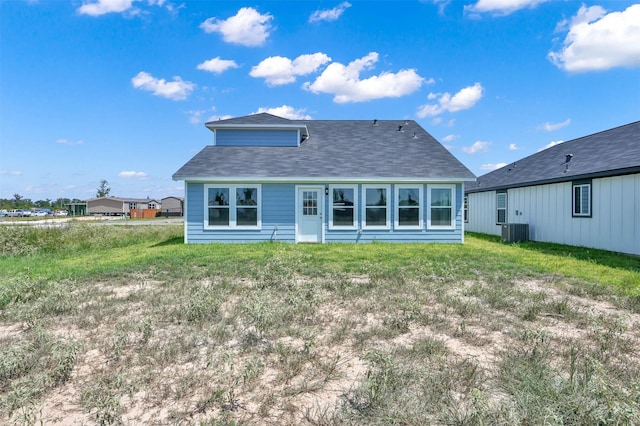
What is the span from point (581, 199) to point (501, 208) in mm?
5094

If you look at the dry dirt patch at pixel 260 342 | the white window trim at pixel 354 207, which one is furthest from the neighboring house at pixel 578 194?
the white window trim at pixel 354 207

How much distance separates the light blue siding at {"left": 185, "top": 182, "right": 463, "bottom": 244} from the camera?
43.0 feet

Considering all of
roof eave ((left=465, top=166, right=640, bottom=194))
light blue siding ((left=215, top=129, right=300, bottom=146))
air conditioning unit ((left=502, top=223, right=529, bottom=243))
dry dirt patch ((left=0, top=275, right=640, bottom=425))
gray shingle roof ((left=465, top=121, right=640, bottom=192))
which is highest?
light blue siding ((left=215, top=129, right=300, bottom=146))

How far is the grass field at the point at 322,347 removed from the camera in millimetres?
2742

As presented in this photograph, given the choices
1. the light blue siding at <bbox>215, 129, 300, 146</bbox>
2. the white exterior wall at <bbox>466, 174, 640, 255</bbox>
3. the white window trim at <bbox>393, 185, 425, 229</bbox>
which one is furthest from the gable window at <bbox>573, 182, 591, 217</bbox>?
the light blue siding at <bbox>215, 129, 300, 146</bbox>

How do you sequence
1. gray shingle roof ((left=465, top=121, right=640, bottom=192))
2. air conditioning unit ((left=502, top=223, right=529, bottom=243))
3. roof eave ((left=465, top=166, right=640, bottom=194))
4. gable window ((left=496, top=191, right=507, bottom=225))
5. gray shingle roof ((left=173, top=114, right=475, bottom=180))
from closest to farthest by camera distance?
1. roof eave ((left=465, top=166, right=640, bottom=194))
2. gray shingle roof ((left=465, top=121, right=640, bottom=192))
3. gray shingle roof ((left=173, top=114, right=475, bottom=180))
4. air conditioning unit ((left=502, top=223, right=529, bottom=243))
5. gable window ((left=496, top=191, right=507, bottom=225))

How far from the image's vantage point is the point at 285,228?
13.4m

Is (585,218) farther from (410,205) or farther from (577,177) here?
(410,205)

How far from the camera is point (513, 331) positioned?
14.2 ft

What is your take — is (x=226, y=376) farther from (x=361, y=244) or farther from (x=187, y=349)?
(x=361, y=244)

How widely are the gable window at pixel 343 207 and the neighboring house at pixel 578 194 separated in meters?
7.79

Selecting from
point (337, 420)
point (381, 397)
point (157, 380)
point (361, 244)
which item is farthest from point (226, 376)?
point (361, 244)

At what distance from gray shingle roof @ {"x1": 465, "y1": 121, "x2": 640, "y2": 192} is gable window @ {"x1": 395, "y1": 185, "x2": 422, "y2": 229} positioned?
5.20 metres

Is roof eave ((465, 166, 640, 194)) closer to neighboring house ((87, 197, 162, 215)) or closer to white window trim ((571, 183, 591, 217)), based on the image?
white window trim ((571, 183, 591, 217))
